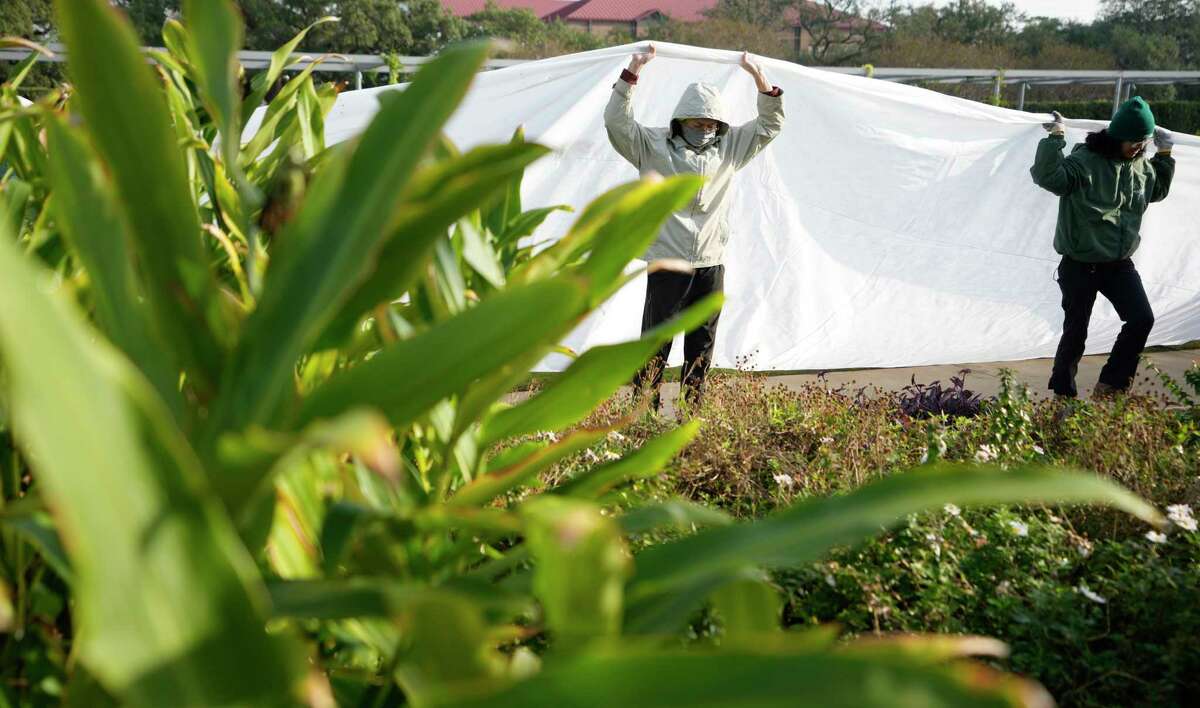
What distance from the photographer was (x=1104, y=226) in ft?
19.4

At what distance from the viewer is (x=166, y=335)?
2.70 feet

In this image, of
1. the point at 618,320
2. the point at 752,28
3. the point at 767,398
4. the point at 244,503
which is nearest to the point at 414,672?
the point at 244,503

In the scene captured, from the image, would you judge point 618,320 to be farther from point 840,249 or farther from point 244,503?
point 244,503

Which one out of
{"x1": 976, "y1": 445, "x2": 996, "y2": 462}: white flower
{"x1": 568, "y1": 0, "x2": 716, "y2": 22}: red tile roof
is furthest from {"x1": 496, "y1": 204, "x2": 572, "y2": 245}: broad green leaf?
{"x1": 568, "y1": 0, "x2": 716, "y2": 22}: red tile roof

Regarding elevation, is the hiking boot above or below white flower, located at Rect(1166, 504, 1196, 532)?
below

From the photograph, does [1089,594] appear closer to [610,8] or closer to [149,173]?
[149,173]

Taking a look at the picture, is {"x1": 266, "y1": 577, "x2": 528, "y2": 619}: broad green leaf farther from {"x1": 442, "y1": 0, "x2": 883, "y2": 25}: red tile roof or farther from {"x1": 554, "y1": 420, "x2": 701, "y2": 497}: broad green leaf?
{"x1": 442, "y1": 0, "x2": 883, "y2": 25}: red tile roof

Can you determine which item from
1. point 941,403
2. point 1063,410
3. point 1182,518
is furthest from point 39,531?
point 941,403

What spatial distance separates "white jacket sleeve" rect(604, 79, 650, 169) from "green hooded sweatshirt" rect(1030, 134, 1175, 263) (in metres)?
2.48

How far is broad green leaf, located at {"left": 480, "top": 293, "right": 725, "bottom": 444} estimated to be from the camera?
1023 mm

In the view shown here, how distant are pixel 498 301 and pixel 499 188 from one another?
0.13 m

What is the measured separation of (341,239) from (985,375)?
22.5 feet

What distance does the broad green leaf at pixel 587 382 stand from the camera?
1023 mm

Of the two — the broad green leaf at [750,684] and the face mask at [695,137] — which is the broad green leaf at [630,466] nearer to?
the broad green leaf at [750,684]
